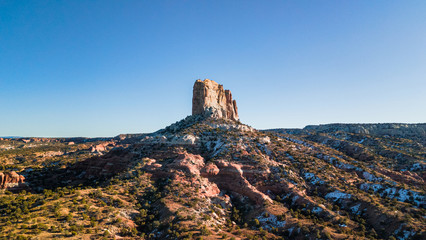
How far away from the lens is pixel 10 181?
46.8m

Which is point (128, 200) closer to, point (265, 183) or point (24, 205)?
point (24, 205)

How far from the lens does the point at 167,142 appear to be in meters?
60.3

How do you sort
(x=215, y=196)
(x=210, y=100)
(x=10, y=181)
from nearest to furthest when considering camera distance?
(x=215, y=196)
(x=10, y=181)
(x=210, y=100)

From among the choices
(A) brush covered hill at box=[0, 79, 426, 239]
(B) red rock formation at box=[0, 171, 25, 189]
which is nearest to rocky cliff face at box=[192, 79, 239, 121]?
(A) brush covered hill at box=[0, 79, 426, 239]

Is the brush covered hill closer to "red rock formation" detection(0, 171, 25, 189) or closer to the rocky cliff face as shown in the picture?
"red rock formation" detection(0, 171, 25, 189)

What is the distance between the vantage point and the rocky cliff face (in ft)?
283

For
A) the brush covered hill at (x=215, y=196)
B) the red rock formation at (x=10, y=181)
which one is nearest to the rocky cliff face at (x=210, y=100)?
the brush covered hill at (x=215, y=196)

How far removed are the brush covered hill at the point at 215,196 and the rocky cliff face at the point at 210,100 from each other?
19379 mm

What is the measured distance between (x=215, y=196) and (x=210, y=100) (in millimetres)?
52629

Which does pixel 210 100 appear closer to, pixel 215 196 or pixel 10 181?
pixel 215 196

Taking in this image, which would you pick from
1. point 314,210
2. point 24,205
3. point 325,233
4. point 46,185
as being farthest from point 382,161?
point 46,185

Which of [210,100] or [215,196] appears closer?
[215,196]

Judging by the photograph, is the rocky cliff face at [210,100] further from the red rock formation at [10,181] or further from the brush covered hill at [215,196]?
the red rock formation at [10,181]

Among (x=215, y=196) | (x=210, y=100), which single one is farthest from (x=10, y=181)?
(x=210, y=100)
